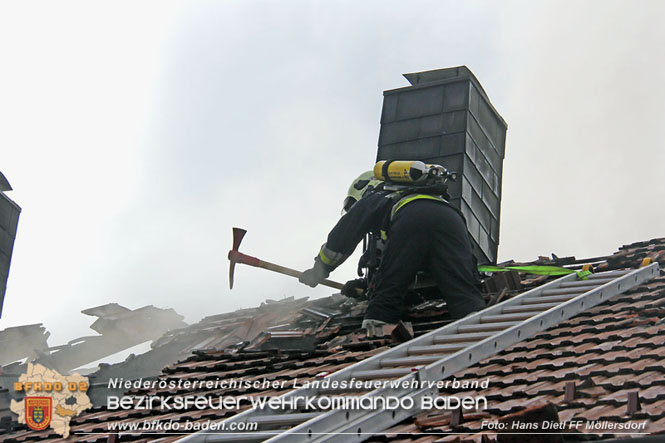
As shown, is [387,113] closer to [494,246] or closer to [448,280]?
[494,246]

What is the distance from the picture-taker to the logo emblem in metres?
6.21

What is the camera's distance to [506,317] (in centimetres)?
566

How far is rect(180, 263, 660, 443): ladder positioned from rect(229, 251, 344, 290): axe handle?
8.80 feet

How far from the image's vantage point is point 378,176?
26.1 ft

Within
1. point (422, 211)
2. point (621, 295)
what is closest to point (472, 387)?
point (621, 295)

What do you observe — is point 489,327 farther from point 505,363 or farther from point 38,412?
point 38,412

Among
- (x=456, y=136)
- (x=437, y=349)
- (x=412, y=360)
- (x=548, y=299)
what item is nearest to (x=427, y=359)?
(x=412, y=360)

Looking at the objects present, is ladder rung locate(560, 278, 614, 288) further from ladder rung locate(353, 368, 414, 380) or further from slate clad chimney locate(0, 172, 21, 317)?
slate clad chimney locate(0, 172, 21, 317)

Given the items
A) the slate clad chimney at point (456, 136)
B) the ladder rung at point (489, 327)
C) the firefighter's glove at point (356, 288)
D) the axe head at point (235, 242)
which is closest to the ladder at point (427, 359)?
the ladder rung at point (489, 327)

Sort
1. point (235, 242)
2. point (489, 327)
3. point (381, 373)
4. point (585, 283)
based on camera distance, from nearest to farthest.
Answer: point (381, 373)
point (489, 327)
point (585, 283)
point (235, 242)

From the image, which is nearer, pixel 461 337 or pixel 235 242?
pixel 461 337

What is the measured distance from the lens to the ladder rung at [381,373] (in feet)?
15.3

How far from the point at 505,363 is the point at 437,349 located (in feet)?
1.42

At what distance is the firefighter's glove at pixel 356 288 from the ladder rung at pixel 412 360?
292 cm
